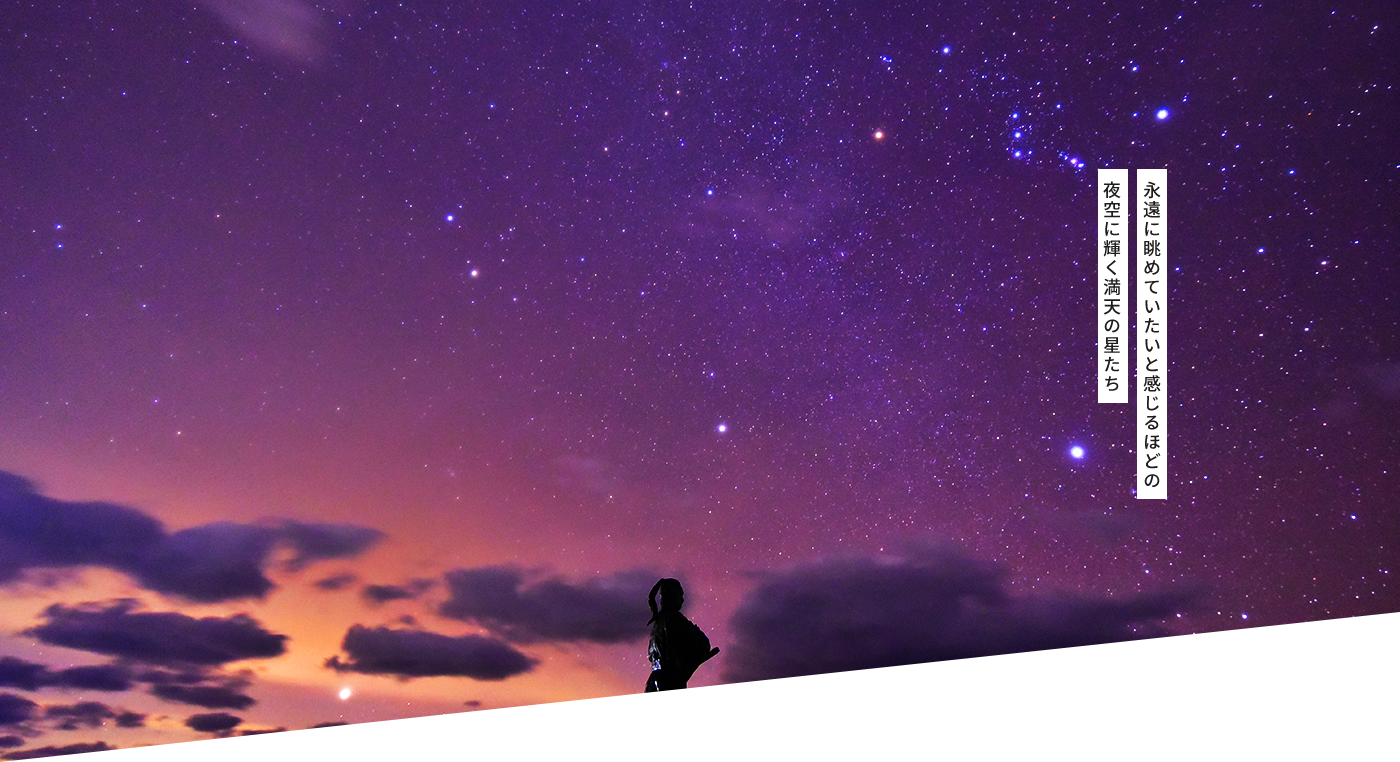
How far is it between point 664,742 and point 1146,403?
12.7m

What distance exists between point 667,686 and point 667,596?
3.64ft

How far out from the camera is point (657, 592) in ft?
44.2

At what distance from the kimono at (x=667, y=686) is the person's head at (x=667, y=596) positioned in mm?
81

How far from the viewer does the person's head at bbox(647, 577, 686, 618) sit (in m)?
13.4

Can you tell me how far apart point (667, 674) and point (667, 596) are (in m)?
0.96

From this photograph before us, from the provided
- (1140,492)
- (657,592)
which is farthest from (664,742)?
(1140,492)

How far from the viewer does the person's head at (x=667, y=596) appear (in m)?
13.4

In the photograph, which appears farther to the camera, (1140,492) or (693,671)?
(1140,492)

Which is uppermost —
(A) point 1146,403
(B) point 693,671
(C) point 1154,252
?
(C) point 1154,252

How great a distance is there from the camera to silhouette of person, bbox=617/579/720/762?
12.9m

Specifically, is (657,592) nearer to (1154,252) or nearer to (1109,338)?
(1109,338)

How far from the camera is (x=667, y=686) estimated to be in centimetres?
1305

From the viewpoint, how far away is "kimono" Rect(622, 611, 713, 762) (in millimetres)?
12891

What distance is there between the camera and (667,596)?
526 inches
